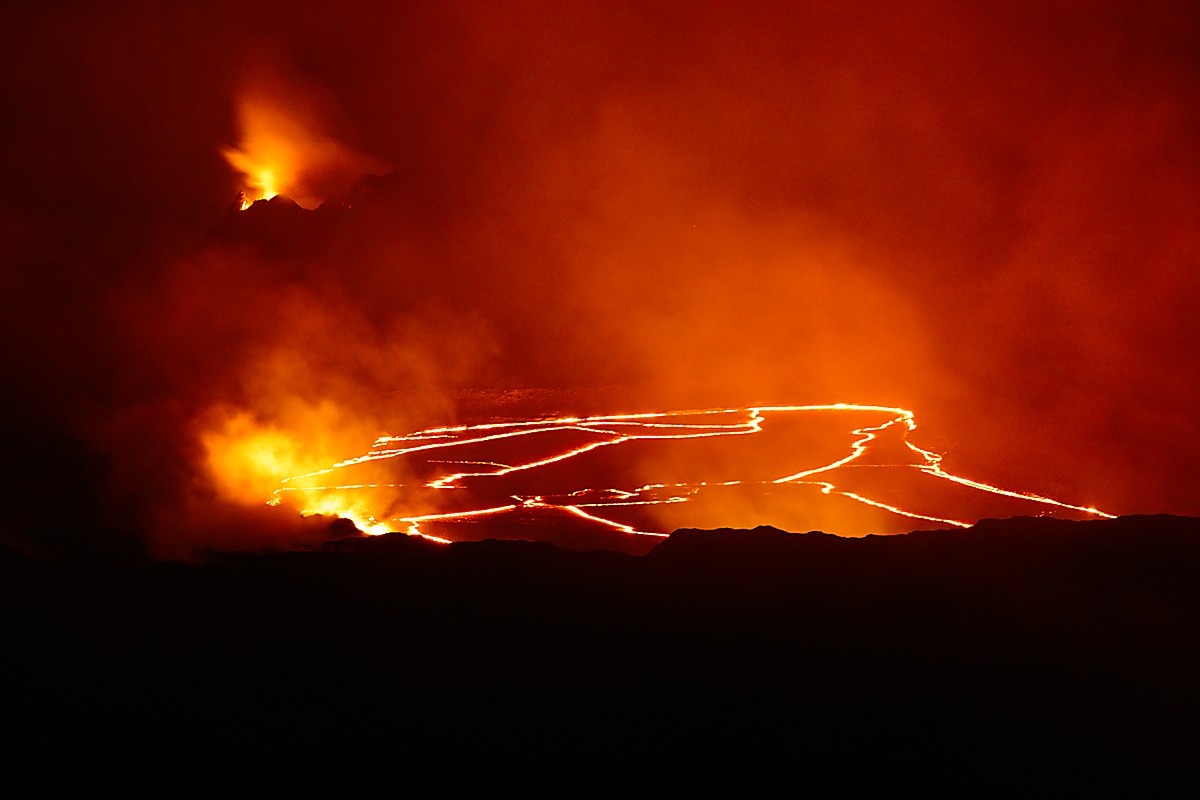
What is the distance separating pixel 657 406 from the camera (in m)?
13.0

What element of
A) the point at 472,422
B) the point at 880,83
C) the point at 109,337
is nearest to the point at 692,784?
the point at 472,422

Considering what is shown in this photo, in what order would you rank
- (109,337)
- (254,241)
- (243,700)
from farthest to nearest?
(254,241) → (109,337) → (243,700)

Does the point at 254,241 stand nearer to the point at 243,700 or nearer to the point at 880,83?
the point at 880,83

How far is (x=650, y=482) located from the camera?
9453 millimetres

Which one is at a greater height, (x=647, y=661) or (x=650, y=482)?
(x=650, y=482)

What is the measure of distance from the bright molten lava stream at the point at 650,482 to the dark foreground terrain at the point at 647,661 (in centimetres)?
251

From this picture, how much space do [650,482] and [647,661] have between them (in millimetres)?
5274

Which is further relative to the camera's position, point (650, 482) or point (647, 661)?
point (650, 482)

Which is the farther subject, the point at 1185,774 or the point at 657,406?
the point at 657,406

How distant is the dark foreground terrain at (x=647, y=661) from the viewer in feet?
11.9

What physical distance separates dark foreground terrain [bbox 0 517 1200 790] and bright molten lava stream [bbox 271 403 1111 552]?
2.51 metres

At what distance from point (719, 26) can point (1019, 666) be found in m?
11.3

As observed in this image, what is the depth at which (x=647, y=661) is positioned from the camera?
4.20m

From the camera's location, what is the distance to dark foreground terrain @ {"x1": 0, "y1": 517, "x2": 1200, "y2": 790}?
3623mm
